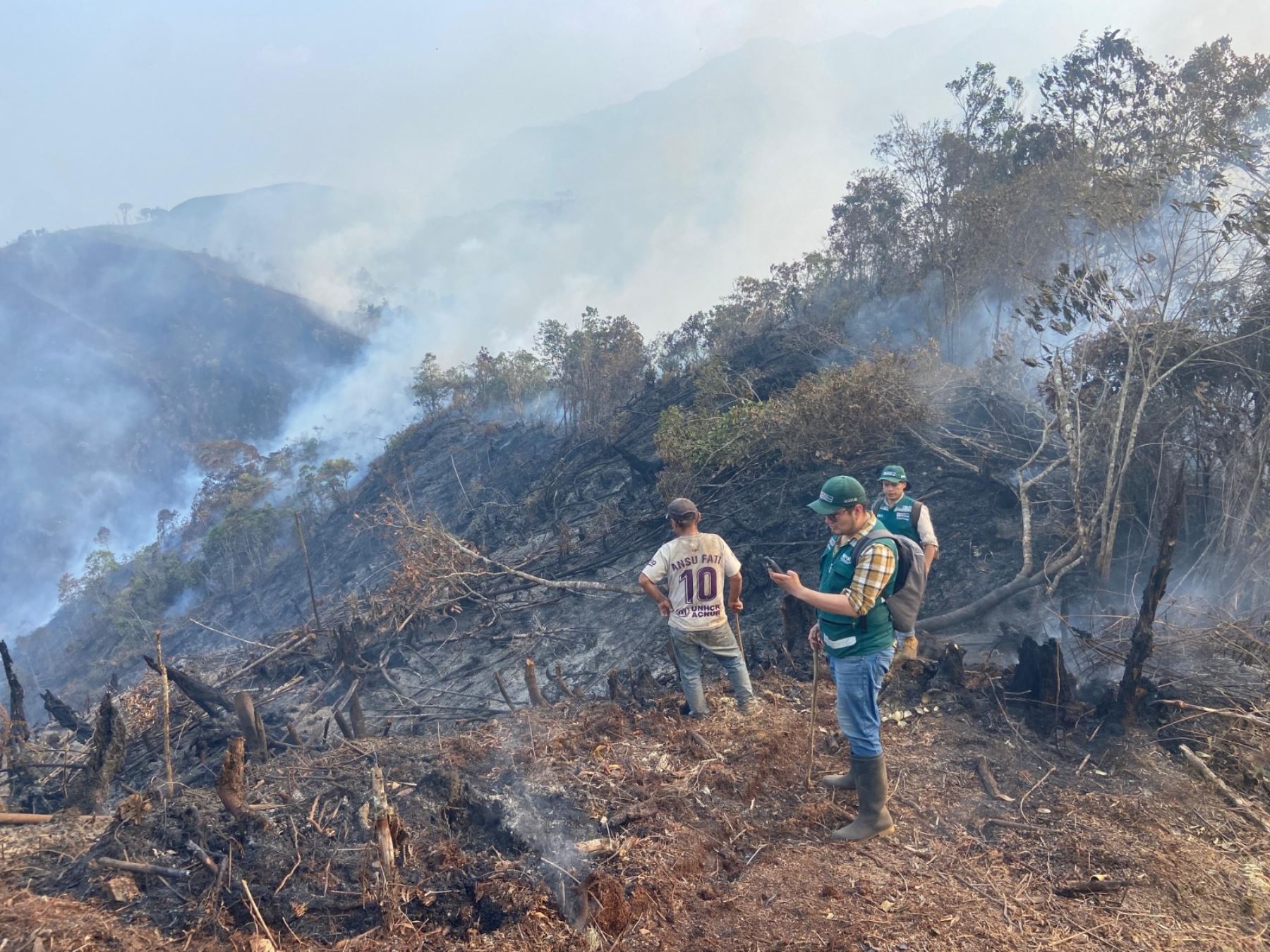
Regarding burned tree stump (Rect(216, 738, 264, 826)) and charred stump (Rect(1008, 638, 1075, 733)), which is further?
charred stump (Rect(1008, 638, 1075, 733))

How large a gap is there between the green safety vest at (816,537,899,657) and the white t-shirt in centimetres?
138

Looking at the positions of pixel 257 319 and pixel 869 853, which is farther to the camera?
pixel 257 319

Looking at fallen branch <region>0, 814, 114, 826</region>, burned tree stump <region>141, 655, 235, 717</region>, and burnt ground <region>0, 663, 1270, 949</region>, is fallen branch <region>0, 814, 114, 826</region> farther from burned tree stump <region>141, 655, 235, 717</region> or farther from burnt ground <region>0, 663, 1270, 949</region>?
burned tree stump <region>141, 655, 235, 717</region>

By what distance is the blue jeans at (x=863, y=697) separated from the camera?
12.1ft

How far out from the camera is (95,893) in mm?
3598

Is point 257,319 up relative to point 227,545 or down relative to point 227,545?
up

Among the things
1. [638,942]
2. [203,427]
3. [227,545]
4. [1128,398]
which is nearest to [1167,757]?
[638,942]

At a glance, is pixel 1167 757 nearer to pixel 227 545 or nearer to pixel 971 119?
pixel 971 119

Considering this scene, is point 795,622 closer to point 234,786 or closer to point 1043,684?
point 1043,684

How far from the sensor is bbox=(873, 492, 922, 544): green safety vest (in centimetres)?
573

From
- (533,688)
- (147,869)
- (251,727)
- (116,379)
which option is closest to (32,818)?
(251,727)

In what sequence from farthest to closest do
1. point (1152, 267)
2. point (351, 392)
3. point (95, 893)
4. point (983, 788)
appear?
point (351, 392) → point (1152, 267) → point (983, 788) → point (95, 893)

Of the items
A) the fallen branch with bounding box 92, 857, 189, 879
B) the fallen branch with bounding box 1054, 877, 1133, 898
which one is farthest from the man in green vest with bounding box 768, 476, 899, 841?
the fallen branch with bounding box 92, 857, 189, 879

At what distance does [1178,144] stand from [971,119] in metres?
6.55
